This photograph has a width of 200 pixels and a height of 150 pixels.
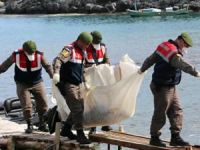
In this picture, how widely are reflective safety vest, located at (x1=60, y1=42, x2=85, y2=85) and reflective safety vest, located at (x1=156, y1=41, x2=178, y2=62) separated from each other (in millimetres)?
1521

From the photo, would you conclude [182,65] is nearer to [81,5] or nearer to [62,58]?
[62,58]

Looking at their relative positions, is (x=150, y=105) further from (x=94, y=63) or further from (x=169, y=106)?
(x=169, y=106)

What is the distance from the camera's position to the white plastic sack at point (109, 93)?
10.8 meters

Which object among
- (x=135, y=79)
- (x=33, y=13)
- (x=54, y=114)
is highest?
(x=135, y=79)

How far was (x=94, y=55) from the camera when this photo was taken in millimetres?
11781

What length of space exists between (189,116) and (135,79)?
951 centimetres

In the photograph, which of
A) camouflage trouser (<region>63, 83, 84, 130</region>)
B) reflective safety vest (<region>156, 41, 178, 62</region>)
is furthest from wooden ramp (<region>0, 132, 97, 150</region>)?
reflective safety vest (<region>156, 41, 178, 62</region>)

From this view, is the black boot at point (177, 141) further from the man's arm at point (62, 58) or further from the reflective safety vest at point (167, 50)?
the man's arm at point (62, 58)

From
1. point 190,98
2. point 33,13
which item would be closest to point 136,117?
point 190,98

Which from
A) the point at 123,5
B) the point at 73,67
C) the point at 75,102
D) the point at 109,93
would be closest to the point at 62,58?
the point at 73,67

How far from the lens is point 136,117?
782 inches

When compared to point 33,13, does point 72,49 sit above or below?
above

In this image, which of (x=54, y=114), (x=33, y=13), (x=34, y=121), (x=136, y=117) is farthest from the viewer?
(x=33, y=13)

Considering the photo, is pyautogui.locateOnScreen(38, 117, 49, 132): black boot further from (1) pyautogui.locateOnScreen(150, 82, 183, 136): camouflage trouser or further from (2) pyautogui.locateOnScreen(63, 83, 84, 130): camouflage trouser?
(1) pyautogui.locateOnScreen(150, 82, 183, 136): camouflage trouser
